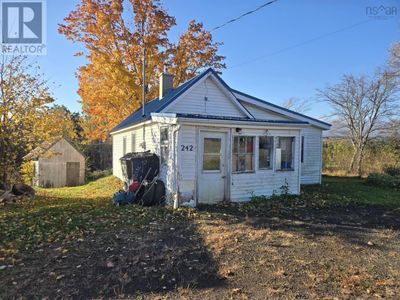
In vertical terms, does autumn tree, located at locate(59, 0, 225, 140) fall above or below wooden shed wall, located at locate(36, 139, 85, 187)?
above

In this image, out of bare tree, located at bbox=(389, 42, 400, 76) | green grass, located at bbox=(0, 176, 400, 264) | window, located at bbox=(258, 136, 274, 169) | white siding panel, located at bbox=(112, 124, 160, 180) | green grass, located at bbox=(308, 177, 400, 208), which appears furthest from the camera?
bare tree, located at bbox=(389, 42, 400, 76)

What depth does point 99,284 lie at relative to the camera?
13.1 feet

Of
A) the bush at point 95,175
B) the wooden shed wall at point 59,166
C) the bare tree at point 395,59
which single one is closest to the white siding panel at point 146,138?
the bush at point 95,175

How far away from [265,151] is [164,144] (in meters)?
3.51

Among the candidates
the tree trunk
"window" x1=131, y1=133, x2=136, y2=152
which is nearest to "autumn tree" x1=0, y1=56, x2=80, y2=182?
"window" x1=131, y1=133, x2=136, y2=152

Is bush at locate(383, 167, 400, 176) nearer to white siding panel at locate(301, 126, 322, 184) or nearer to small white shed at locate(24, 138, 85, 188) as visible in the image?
white siding panel at locate(301, 126, 322, 184)

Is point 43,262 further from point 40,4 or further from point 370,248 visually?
point 40,4

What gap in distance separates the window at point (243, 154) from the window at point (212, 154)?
54cm

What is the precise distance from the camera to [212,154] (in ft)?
31.1

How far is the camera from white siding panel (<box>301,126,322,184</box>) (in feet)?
50.7

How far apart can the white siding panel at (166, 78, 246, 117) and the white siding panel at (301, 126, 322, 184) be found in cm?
423

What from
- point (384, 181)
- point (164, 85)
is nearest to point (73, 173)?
point (164, 85)

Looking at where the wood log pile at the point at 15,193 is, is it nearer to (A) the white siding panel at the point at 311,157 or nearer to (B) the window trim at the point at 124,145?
(B) the window trim at the point at 124,145

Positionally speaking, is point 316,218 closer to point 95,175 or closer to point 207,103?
point 207,103
